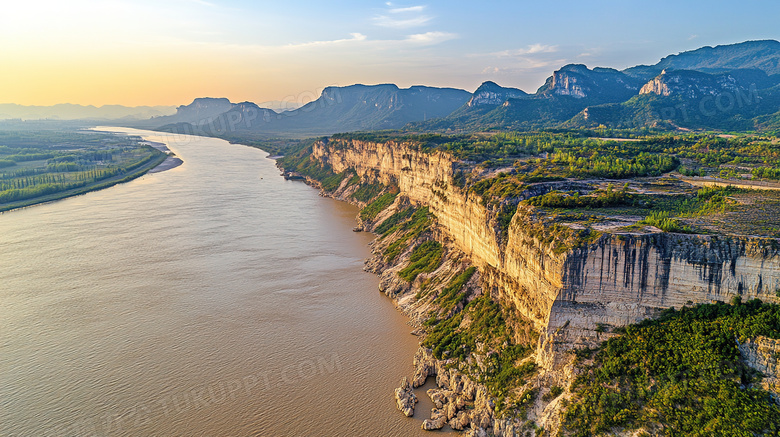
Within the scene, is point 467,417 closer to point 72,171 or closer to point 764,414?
point 764,414

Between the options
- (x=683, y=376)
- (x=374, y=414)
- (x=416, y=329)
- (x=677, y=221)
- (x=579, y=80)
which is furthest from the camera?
(x=579, y=80)

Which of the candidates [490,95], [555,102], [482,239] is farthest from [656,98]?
[482,239]

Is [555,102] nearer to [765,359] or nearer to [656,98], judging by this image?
[656,98]

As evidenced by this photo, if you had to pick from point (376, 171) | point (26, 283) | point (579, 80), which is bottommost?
point (26, 283)

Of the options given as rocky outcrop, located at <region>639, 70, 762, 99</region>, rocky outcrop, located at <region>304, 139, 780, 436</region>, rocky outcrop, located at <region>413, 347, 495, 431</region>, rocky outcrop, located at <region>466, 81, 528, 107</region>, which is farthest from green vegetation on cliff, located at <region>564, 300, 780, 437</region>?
rocky outcrop, located at <region>466, 81, 528, 107</region>

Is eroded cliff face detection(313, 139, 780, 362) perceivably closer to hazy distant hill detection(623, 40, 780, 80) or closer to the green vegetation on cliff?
the green vegetation on cliff

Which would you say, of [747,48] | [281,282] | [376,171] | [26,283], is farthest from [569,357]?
[747,48]

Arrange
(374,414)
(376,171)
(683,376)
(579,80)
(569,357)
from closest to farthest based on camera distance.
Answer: (683,376)
(569,357)
(374,414)
(376,171)
(579,80)
